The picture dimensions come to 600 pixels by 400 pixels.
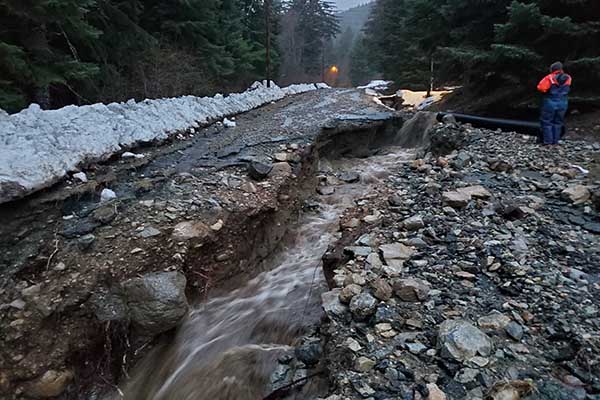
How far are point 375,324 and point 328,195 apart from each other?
4.28 meters

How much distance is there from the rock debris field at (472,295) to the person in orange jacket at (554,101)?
1.62 m

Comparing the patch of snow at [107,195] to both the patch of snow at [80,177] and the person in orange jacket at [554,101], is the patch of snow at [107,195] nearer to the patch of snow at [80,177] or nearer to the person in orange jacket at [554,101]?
the patch of snow at [80,177]

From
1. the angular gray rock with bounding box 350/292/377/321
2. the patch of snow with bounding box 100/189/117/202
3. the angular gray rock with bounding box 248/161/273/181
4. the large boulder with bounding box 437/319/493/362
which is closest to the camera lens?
the large boulder with bounding box 437/319/493/362

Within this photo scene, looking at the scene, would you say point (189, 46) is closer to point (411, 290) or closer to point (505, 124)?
point (505, 124)

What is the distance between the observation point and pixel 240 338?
3.65 metres

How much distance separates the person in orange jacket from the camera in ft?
19.4

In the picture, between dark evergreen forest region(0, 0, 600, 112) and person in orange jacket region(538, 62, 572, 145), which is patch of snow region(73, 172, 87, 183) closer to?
dark evergreen forest region(0, 0, 600, 112)

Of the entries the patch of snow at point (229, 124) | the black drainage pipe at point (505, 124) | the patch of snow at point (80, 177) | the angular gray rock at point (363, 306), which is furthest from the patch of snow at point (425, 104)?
the angular gray rock at point (363, 306)

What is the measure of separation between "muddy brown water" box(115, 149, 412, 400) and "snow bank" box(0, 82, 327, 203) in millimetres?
2600

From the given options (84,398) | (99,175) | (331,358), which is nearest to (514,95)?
(331,358)

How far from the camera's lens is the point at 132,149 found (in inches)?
245

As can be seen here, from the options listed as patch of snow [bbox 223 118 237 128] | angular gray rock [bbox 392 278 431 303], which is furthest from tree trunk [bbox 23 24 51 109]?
angular gray rock [bbox 392 278 431 303]

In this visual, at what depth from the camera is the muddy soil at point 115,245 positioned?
3.04 m

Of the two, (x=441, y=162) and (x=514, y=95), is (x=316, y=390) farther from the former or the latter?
(x=514, y=95)
